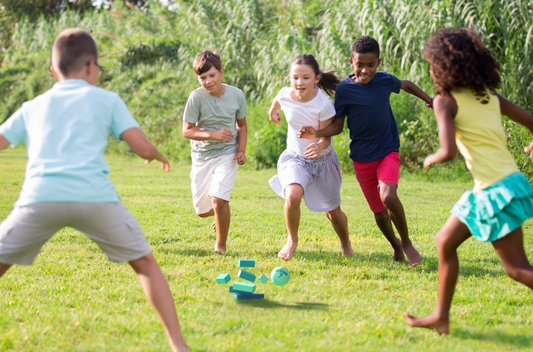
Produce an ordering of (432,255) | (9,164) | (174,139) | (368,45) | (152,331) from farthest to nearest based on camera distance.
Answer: (174,139), (9,164), (432,255), (368,45), (152,331)

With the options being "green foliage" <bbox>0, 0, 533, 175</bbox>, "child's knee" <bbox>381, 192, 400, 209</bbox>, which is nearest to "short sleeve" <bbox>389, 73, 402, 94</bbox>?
"child's knee" <bbox>381, 192, 400, 209</bbox>

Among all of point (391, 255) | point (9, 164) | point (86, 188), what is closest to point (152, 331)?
point (86, 188)

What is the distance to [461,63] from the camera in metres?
3.03

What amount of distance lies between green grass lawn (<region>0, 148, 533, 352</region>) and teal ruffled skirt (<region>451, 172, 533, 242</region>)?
2.18 feet

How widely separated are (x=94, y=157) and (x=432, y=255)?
3.62m

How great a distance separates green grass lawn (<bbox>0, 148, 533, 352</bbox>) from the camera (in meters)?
3.09

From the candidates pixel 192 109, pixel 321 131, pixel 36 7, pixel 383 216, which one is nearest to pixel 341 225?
pixel 383 216

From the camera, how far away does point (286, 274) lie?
13.8 ft

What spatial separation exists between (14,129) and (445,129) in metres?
2.28

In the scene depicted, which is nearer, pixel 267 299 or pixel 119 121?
pixel 119 121

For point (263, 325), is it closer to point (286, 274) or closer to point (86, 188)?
point (286, 274)

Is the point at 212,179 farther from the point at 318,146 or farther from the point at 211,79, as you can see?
the point at 318,146

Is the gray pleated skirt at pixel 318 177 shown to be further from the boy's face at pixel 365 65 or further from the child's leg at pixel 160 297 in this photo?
the child's leg at pixel 160 297

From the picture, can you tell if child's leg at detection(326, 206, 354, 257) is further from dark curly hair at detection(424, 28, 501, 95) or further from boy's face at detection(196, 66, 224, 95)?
dark curly hair at detection(424, 28, 501, 95)
